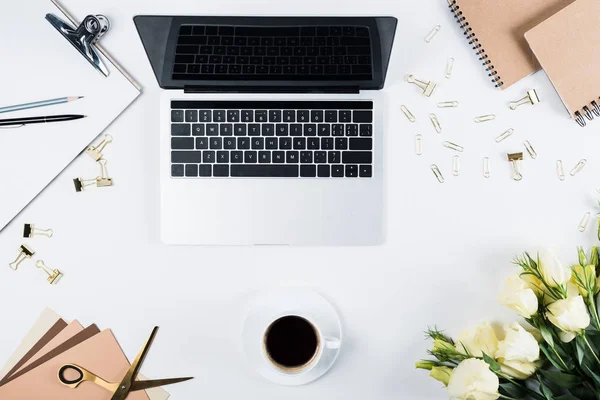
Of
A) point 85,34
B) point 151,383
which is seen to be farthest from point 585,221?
point 85,34

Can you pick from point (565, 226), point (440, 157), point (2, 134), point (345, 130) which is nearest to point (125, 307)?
point (2, 134)

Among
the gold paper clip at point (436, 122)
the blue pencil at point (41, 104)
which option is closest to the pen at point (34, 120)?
the blue pencil at point (41, 104)

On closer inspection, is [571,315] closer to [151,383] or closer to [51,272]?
[151,383]

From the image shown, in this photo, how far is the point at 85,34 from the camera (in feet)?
2.62

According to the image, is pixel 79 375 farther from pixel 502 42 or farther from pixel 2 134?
pixel 502 42

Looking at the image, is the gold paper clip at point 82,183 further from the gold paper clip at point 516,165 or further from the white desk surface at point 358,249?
the gold paper clip at point 516,165

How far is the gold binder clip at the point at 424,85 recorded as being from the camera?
82cm

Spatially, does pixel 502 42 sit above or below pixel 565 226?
above

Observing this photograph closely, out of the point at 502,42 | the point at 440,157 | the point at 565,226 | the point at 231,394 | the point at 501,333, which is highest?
the point at 502,42

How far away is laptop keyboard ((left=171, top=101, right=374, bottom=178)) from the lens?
2.59 feet

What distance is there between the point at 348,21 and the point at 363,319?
1.64 ft

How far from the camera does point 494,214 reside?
2.72 ft

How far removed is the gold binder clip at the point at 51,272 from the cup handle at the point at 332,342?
0.48 metres

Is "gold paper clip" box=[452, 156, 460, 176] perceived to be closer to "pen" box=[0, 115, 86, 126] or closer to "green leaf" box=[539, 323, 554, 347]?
"green leaf" box=[539, 323, 554, 347]
